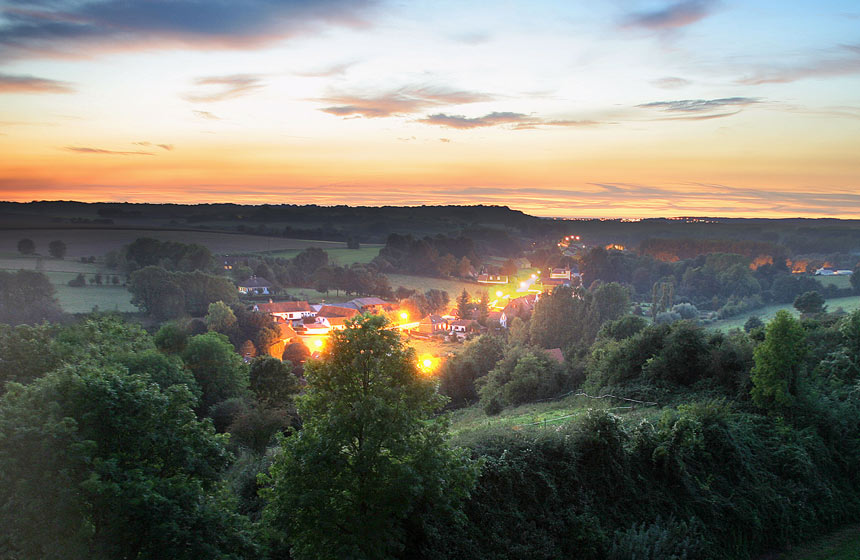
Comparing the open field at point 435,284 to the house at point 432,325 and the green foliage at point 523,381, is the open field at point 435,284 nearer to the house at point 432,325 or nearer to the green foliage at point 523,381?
the house at point 432,325

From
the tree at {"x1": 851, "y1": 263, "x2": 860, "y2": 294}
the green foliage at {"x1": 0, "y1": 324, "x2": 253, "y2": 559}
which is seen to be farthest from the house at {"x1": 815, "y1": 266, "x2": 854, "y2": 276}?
the green foliage at {"x1": 0, "y1": 324, "x2": 253, "y2": 559}

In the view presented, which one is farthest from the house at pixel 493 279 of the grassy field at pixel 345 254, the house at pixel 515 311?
the house at pixel 515 311

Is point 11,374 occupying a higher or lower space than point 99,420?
lower

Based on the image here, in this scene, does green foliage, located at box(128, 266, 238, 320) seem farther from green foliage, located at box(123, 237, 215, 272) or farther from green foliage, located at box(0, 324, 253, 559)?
green foliage, located at box(0, 324, 253, 559)

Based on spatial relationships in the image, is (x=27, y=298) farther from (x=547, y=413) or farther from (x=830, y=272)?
(x=830, y=272)

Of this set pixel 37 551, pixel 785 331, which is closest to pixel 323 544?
pixel 37 551

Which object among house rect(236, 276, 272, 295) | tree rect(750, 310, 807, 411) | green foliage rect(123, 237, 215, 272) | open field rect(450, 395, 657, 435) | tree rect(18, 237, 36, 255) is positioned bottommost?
open field rect(450, 395, 657, 435)

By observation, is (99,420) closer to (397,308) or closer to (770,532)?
(770,532)
